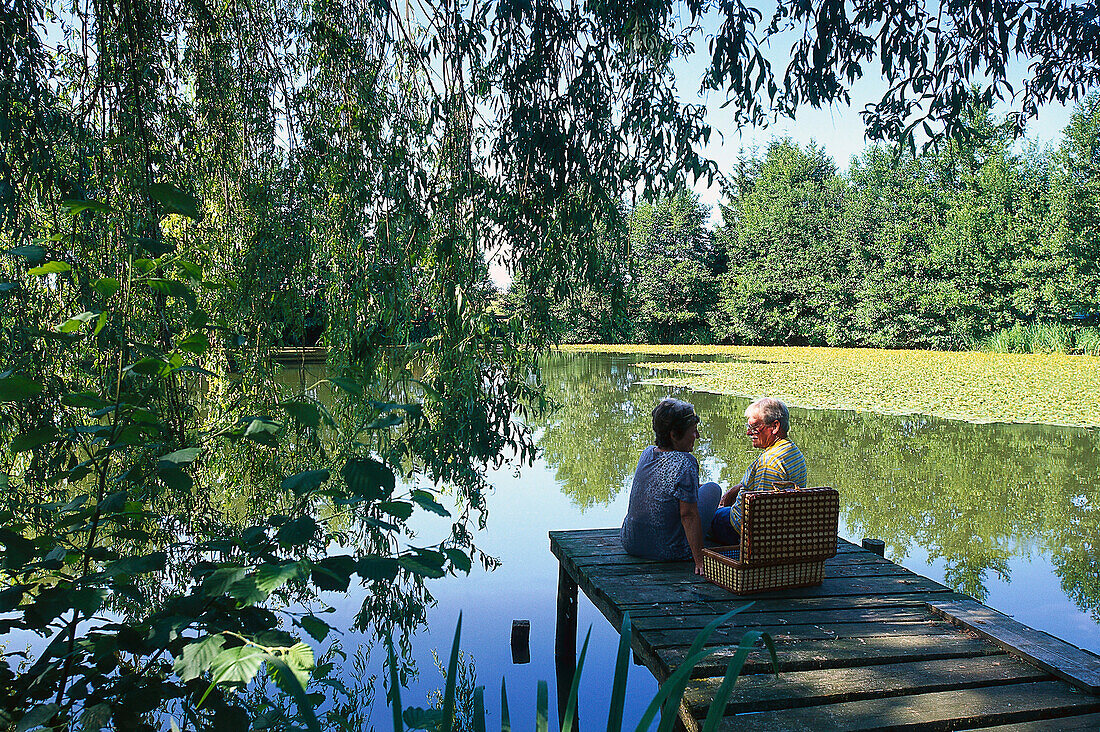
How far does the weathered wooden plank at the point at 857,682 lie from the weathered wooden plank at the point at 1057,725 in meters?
0.20

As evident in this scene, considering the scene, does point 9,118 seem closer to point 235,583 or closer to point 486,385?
point 486,385

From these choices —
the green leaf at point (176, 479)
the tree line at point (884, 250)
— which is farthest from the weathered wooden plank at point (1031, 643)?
the tree line at point (884, 250)

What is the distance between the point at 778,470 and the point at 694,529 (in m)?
0.40

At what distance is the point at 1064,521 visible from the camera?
5.57m

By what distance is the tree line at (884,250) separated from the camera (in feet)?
66.7

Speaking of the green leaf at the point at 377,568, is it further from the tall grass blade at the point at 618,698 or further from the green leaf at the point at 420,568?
the tall grass blade at the point at 618,698

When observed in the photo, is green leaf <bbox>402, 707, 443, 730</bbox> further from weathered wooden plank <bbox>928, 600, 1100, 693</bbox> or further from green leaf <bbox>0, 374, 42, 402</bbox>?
weathered wooden plank <bbox>928, 600, 1100, 693</bbox>

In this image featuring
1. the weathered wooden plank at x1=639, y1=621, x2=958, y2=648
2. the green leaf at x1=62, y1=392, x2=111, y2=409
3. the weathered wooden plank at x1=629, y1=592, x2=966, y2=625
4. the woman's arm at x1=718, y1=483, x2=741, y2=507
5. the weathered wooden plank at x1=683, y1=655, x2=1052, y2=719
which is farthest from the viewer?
the woman's arm at x1=718, y1=483, x2=741, y2=507

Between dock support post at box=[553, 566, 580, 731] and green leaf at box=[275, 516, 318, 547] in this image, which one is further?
dock support post at box=[553, 566, 580, 731]

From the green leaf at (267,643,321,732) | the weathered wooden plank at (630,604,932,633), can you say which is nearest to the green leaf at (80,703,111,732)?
→ the green leaf at (267,643,321,732)

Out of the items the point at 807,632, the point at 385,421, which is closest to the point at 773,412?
the point at 807,632

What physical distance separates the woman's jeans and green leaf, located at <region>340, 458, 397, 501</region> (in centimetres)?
209

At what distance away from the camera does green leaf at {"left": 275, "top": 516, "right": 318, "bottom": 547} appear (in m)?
1.42

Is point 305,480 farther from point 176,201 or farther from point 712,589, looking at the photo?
point 712,589
